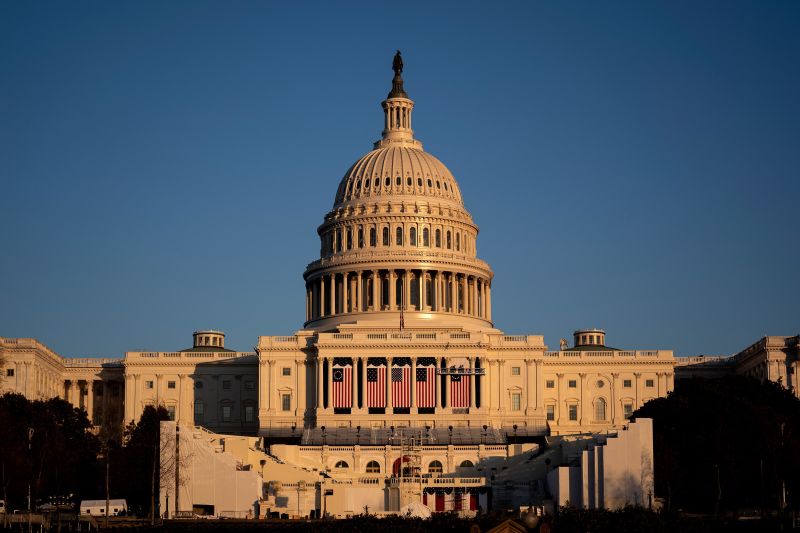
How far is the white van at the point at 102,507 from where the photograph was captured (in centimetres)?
13612

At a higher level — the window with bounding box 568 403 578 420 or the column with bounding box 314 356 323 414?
the column with bounding box 314 356 323 414

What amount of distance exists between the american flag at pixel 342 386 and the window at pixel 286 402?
576 centimetres

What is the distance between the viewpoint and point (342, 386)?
187125 mm

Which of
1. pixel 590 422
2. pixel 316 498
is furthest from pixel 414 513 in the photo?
pixel 590 422

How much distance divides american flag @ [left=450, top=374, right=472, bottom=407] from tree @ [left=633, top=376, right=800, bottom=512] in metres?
31.3

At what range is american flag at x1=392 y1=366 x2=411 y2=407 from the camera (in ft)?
609

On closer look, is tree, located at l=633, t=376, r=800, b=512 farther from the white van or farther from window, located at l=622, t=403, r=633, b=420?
the white van

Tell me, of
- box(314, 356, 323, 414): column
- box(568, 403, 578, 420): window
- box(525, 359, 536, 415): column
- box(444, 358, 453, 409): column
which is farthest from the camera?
box(568, 403, 578, 420): window

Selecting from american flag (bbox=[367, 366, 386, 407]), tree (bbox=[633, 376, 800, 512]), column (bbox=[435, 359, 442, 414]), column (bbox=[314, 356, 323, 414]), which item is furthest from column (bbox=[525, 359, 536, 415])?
tree (bbox=[633, 376, 800, 512])

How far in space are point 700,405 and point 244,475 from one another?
4204 cm

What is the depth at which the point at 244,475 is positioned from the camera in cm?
14138

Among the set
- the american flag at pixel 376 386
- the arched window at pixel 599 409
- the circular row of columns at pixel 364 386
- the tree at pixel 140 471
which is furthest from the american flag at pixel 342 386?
the tree at pixel 140 471

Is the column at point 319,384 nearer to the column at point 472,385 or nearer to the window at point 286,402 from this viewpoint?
the window at point 286,402

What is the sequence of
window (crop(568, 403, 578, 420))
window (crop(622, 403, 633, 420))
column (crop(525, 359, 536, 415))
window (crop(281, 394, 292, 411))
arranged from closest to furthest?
1. column (crop(525, 359, 536, 415))
2. window (crop(281, 394, 292, 411))
3. window (crop(568, 403, 578, 420))
4. window (crop(622, 403, 633, 420))
